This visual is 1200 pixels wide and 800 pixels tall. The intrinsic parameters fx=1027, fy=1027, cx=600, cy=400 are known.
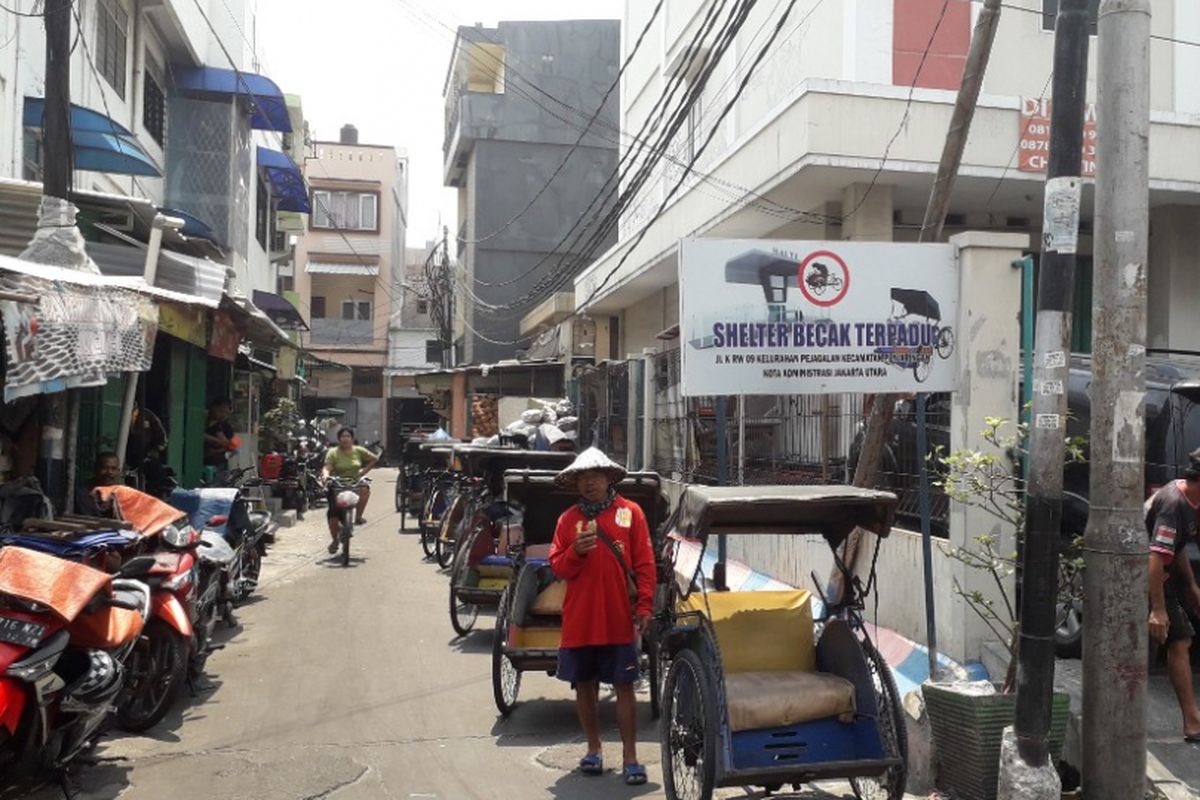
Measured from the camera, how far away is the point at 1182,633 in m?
5.67

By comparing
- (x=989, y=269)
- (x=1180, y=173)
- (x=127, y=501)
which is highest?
(x=1180, y=173)

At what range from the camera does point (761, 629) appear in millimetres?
5191

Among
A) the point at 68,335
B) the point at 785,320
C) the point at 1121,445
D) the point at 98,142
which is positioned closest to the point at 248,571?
the point at 68,335

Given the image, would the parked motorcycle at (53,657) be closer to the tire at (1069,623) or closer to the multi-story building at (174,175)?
the multi-story building at (174,175)

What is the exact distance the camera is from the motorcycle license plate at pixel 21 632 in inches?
180

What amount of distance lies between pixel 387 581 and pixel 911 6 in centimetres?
977

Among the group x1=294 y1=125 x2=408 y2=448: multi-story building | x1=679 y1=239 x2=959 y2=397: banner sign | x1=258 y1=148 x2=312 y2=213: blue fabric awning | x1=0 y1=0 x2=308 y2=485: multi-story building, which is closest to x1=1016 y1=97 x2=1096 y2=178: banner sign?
x1=679 y1=239 x2=959 y2=397: banner sign

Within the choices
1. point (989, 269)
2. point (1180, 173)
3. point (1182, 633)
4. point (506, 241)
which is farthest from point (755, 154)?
point (506, 241)

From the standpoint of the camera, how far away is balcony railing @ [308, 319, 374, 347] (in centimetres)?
4506

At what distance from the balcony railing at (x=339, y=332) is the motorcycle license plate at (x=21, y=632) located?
41400 millimetres

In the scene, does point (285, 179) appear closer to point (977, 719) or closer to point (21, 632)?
point (21, 632)

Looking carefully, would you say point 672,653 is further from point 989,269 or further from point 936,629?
point 989,269

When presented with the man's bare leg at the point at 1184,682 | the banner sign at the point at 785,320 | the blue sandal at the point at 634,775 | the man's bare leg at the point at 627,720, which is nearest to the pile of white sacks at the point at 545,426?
the banner sign at the point at 785,320

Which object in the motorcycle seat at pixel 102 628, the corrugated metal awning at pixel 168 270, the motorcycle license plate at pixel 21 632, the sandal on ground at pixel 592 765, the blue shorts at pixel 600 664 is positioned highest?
the corrugated metal awning at pixel 168 270
